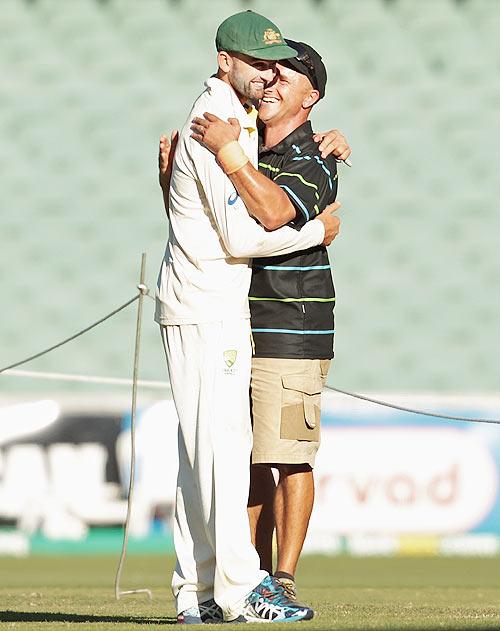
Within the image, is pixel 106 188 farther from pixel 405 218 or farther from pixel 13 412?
pixel 13 412

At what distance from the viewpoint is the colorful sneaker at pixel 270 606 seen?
14.8 ft

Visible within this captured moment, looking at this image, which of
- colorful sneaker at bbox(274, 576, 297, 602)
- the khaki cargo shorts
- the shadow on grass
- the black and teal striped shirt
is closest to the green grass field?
the shadow on grass

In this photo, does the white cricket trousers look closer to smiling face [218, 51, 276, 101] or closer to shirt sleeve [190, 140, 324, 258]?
shirt sleeve [190, 140, 324, 258]

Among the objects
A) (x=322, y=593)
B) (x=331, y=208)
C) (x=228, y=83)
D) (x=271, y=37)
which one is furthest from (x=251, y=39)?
(x=322, y=593)

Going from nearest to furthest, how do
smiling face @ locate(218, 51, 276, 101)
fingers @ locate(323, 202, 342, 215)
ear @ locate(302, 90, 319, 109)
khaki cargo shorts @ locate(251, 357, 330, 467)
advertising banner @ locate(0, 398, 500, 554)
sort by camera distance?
smiling face @ locate(218, 51, 276, 101), khaki cargo shorts @ locate(251, 357, 330, 467), fingers @ locate(323, 202, 342, 215), ear @ locate(302, 90, 319, 109), advertising banner @ locate(0, 398, 500, 554)

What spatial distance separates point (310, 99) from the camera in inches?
204

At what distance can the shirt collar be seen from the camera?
5055mm

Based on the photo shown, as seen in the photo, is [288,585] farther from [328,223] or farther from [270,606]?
[328,223]

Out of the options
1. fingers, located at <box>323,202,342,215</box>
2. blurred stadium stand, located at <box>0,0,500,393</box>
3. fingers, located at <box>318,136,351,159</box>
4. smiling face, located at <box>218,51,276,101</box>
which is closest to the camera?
smiling face, located at <box>218,51,276,101</box>

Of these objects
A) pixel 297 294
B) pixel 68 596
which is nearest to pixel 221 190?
pixel 297 294

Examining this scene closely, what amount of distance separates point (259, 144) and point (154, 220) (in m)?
8.00

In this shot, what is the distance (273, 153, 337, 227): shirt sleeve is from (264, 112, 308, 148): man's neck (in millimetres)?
211

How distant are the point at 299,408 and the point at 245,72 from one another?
102cm

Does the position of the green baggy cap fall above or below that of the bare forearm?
above
